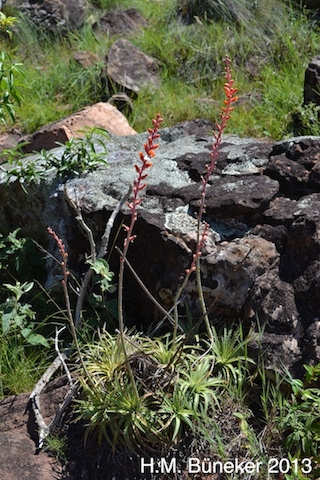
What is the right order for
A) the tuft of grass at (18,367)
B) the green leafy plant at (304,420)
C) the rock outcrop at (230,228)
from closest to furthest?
the green leafy plant at (304,420) < the rock outcrop at (230,228) < the tuft of grass at (18,367)

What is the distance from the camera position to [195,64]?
21.4ft

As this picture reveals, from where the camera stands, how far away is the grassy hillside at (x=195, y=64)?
18.9ft

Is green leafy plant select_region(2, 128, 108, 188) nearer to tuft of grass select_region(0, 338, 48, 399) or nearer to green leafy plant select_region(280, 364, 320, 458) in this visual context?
tuft of grass select_region(0, 338, 48, 399)

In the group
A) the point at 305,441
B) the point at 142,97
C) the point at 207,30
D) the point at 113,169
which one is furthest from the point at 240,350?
the point at 207,30

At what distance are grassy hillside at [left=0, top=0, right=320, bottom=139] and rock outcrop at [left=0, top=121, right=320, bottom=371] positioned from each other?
6.33ft

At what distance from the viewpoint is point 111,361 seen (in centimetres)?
288

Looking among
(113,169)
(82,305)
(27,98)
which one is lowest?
(27,98)

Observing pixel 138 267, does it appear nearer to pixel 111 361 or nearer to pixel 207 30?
pixel 111 361

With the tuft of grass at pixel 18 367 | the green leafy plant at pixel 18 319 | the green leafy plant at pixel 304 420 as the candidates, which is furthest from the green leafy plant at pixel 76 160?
the green leafy plant at pixel 304 420

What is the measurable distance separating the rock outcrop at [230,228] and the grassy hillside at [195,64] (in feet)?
6.33

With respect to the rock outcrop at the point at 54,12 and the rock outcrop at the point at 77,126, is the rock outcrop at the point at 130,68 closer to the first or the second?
the rock outcrop at the point at 77,126

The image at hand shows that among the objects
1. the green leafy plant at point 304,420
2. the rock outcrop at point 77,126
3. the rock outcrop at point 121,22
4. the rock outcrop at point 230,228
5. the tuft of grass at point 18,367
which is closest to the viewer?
the green leafy plant at point 304,420

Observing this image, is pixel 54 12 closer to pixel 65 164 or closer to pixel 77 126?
pixel 77 126

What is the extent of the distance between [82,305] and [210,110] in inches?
112
